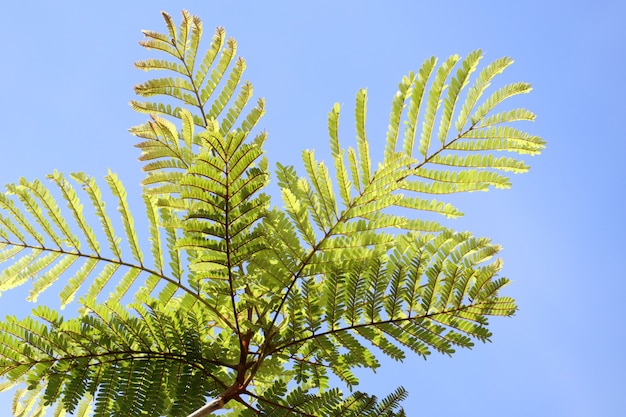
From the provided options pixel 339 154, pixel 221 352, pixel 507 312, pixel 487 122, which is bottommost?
pixel 221 352

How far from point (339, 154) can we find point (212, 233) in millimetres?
817

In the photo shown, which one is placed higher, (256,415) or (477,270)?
(477,270)

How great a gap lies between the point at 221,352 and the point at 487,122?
1.95 m

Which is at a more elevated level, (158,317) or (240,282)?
(240,282)

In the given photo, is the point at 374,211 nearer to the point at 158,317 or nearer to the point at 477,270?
the point at 477,270

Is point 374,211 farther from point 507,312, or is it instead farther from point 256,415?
point 256,415

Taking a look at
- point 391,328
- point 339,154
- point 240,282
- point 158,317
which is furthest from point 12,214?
point 391,328

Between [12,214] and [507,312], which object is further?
[12,214]

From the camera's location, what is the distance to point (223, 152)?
9.53 feet

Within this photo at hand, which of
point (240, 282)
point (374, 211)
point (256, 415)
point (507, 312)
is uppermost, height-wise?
point (374, 211)

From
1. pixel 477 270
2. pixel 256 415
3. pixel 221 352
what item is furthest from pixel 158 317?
pixel 477 270

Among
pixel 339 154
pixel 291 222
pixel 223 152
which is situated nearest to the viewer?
pixel 223 152

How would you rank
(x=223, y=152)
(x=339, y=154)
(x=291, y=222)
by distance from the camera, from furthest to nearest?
(x=339, y=154), (x=291, y=222), (x=223, y=152)

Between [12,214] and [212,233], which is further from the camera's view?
[12,214]
